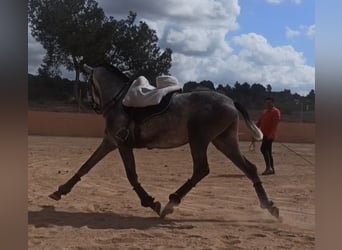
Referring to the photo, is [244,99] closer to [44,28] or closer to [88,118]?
[44,28]

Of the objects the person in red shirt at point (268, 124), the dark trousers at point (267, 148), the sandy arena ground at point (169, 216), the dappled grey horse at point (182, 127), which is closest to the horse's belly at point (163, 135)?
the dappled grey horse at point (182, 127)

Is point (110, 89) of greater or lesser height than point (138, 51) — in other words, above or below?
below

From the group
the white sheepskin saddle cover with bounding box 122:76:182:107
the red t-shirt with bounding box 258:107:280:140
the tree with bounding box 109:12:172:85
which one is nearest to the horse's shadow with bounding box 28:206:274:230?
the white sheepskin saddle cover with bounding box 122:76:182:107

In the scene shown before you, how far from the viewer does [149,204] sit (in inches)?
146

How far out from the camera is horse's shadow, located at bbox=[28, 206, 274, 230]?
341cm

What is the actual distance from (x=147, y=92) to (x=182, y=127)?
335 mm

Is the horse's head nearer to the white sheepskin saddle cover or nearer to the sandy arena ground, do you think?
the white sheepskin saddle cover

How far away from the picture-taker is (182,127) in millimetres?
3646

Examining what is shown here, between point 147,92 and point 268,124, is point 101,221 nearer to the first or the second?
point 147,92

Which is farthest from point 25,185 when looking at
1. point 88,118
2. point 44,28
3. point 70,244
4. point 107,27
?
point 88,118

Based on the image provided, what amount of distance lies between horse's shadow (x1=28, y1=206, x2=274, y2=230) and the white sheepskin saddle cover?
2.53ft

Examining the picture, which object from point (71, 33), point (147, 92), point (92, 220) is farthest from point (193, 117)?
point (71, 33)

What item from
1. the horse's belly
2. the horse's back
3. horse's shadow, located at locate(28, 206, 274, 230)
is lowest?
horse's shadow, located at locate(28, 206, 274, 230)

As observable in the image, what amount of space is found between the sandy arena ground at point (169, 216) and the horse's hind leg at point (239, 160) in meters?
0.12
